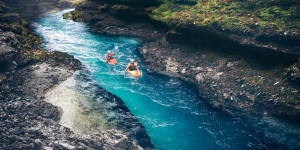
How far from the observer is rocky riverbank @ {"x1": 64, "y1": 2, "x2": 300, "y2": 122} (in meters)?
8.84

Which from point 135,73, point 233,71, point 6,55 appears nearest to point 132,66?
point 135,73

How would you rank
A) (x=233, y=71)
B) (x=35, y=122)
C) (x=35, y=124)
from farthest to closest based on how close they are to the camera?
(x=233, y=71), (x=35, y=122), (x=35, y=124)

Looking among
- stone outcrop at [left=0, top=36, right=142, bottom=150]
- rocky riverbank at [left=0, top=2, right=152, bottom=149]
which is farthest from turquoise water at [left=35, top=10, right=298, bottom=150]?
stone outcrop at [left=0, top=36, right=142, bottom=150]

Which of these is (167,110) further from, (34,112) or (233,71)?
(34,112)

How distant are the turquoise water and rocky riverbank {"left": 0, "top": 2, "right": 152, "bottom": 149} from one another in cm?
87

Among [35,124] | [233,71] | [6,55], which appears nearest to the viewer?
[35,124]

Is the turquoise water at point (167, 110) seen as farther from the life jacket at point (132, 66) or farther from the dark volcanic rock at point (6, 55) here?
the dark volcanic rock at point (6, 55)

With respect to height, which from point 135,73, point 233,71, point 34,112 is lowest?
point 34,112

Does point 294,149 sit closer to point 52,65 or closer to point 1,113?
point 1,113

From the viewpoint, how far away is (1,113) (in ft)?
24.0

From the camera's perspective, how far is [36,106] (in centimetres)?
827

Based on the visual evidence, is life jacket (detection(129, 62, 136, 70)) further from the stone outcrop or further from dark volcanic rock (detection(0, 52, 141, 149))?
dark volcanic rock (detection(0, 52, 141, 149))

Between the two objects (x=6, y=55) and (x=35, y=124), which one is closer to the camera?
(x=35, y=124)

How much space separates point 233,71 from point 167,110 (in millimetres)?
5392
